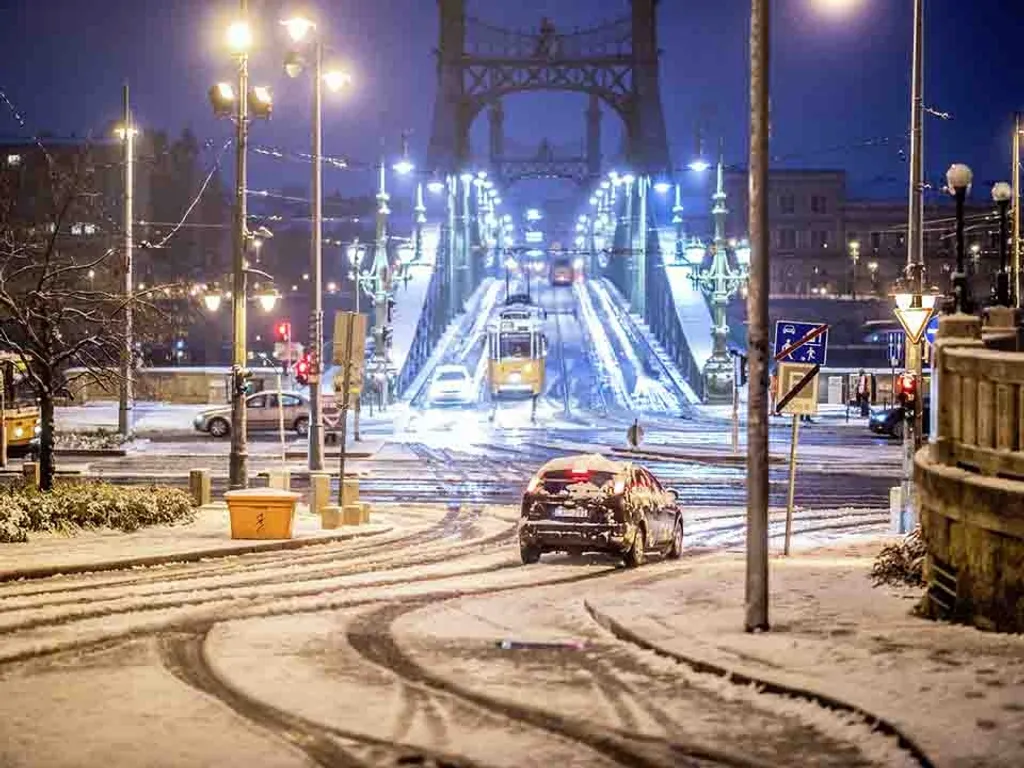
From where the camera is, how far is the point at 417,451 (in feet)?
144

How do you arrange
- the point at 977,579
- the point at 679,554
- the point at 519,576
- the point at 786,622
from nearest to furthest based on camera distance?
the point at 977,579
the point at 786,622
the point at 519,576
the point at 679,554

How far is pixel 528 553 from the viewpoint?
19.8 metres

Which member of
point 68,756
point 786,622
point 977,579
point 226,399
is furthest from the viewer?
point 226,399

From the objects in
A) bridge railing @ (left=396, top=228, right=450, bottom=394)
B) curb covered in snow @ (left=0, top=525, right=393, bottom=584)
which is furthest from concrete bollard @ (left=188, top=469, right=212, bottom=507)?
bridge railing @ (left=396, top=228, right=450, bottom=394)

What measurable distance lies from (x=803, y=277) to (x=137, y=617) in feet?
→ 400

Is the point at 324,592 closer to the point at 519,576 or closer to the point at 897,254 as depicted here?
the point at 519,576

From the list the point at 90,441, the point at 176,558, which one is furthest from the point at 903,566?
the point at 90,441

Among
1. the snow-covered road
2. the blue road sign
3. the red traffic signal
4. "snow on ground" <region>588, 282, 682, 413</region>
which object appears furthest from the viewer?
"snow on ground" <region>588, 282, 682, 413</region>

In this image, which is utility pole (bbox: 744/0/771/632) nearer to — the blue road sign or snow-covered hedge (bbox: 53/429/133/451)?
the blue road sign

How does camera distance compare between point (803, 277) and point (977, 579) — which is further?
point (803, 277)

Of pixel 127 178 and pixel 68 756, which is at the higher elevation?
pixel 127 178

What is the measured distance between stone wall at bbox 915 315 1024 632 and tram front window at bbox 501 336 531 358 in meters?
56.4

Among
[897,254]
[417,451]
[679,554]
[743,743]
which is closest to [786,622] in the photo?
[743,743]

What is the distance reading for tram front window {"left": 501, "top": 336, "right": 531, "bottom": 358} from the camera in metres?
70.6
